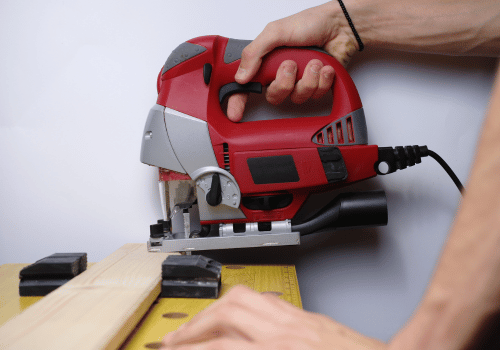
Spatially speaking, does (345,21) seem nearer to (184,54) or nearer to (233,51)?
(233,51)

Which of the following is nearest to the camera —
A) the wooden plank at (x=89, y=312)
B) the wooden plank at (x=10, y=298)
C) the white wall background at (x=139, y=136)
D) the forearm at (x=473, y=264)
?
the forearm at (x=473, y=264)

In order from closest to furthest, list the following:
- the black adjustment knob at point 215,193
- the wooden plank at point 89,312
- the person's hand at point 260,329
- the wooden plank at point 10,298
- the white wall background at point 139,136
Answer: the person's hand at point 260,329
the wooden plank at point 89,312
the wooden plank at point 10,298
the black adjustment knob at point 215,193
the white wall background at point 139,136

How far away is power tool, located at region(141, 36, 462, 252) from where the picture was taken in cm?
74

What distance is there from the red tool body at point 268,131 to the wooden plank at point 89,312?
0.89ft

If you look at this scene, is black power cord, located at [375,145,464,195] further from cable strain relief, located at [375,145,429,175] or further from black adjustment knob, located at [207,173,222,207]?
black adjustment knob, located at [207,173,222,207]

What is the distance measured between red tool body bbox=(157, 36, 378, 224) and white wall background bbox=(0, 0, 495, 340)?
0.56ft

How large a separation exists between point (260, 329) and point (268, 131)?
0.53m

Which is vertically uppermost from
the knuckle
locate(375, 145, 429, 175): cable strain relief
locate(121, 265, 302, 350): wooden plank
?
the knuckle

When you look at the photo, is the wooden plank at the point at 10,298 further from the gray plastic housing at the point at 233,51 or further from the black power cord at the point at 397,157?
the black power cord at the point at 397,157

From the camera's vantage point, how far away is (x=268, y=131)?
745 mm

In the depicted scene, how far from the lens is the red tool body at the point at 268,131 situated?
29.0 inches

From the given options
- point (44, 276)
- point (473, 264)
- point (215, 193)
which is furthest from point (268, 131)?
point (473, 264)

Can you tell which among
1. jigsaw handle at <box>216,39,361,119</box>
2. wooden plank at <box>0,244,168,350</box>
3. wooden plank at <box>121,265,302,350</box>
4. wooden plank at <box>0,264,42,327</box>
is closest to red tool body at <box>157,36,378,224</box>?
jigsaw handle at <box>216,39,361,119</box>

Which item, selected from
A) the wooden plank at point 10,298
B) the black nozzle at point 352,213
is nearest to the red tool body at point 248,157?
the black nozzle at point 352,213
